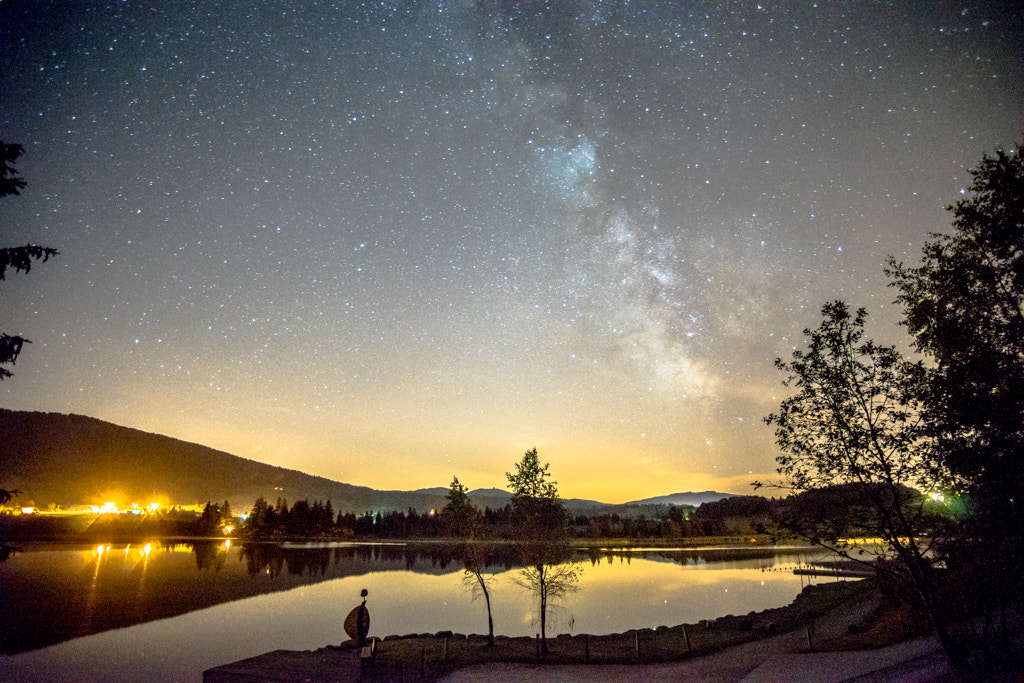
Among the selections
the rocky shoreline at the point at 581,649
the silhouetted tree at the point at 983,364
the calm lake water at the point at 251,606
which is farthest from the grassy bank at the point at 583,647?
the silhouetted tree at the point at 983,364

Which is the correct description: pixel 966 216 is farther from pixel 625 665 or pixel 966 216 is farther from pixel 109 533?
pixel 109 533

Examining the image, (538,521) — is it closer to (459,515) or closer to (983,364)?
(459,515)

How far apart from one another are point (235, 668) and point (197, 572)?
64.9 m

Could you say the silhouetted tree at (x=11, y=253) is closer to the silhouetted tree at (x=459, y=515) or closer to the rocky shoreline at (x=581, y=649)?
the rocky shoreline at (x=581, y=649)

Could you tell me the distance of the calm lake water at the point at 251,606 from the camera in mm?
27578

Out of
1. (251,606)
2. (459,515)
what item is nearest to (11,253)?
(459,515)

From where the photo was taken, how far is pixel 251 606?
4634 cm

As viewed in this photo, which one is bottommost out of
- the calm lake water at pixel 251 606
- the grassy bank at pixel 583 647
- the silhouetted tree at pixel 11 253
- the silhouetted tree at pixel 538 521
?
the calm lake water at pixel 251 606

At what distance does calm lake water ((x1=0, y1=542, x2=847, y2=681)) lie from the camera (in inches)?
1086

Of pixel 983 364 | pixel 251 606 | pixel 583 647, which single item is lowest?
pixel 251 606

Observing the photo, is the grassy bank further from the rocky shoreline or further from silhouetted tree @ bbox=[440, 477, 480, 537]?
silhouetted tree @ bbox=[440, 477, 480, 537]

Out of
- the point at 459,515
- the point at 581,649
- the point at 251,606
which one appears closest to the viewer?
the point at 581,649

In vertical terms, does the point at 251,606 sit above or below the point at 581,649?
below

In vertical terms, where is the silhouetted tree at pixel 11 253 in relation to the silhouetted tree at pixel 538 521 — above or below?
above
